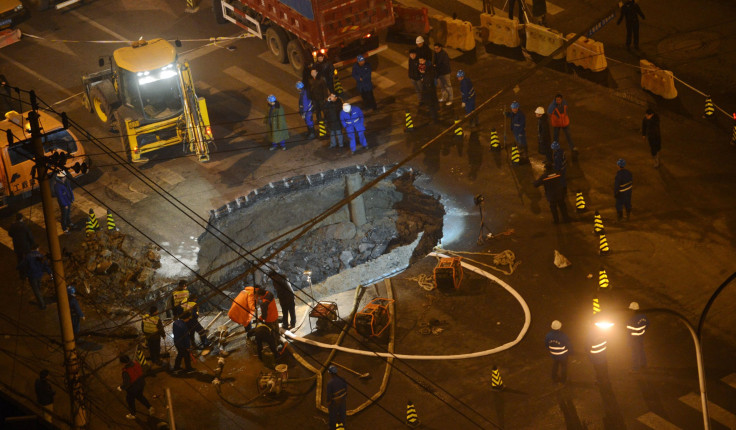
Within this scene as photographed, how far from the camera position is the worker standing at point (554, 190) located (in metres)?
21.8

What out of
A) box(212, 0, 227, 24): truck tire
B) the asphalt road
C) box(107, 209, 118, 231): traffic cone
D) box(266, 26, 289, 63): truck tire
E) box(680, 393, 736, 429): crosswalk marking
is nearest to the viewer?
box(680, 393, 736, 429): crosswalk marking

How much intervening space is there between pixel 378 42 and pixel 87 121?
30.1ft

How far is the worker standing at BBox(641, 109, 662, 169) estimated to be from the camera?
2286 cm

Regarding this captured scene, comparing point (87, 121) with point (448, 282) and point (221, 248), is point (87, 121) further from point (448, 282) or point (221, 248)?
point (448, 282)

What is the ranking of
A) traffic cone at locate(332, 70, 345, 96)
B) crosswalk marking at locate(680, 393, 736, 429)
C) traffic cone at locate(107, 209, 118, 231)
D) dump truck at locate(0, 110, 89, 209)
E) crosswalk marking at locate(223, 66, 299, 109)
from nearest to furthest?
crosswalk marking at locate(680, 393, 736, 429) → traffic cone at locate(107, 209, 118, 231) → dump truck at locate(0, 110, 89, 209) → traffic cone at locate(332, 70, 345, 96) → crosswalk marking at locate(223, 66, 299, 109)

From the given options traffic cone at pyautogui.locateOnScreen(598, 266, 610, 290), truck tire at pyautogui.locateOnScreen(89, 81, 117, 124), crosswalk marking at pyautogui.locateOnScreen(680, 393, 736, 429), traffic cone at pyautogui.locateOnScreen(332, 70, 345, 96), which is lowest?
crosswalk marking at pyautogui.locateOnScreen(680, 393, 736, 429)

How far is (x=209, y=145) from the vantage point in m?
27.5

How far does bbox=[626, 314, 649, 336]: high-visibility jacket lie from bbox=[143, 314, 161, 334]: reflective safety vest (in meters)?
9.27

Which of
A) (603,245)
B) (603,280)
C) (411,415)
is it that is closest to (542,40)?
(603,245)

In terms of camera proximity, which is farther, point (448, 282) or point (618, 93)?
point (618, 93)

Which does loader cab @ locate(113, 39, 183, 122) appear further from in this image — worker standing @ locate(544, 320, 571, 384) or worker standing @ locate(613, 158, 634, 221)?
worker standing @ locate(544, 320, 571, 384)

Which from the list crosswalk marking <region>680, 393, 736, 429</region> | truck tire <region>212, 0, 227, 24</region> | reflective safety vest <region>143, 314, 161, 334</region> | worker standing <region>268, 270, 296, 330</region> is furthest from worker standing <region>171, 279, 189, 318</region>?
truck tire <region>212, 0, 227, 24</region>

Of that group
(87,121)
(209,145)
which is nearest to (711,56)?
(209,145)

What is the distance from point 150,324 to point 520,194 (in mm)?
9539
